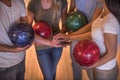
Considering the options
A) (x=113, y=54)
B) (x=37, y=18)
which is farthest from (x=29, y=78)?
(x=113, y=54)

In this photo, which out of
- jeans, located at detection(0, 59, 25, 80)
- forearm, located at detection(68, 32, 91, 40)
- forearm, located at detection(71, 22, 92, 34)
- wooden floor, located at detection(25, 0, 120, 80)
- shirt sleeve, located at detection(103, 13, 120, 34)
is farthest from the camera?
wooden floor, located at detection(25, 0, 120, 80)

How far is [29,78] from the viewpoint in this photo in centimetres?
284

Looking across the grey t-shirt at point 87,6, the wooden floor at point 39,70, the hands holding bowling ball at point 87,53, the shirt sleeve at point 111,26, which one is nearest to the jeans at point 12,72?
the hands holding bowling ball at point 87,53

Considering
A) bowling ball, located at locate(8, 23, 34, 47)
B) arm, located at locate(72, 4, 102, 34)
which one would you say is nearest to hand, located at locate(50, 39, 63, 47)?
arm, located at locate(72, 4, 102, 34)

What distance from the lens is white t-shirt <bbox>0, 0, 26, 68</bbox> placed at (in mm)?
1513

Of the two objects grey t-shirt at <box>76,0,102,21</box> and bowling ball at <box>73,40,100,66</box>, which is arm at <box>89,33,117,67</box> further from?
grey t-shirt at <box>76,0,102,21</box>

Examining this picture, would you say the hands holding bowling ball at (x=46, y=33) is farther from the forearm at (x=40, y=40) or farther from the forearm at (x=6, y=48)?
the forearm at (x=6, y=48)

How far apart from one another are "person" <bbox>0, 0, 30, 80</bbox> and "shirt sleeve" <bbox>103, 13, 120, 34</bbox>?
1.86 feet

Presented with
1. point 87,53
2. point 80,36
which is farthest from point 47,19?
point 87,53

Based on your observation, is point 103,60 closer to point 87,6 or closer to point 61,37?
point 61,37

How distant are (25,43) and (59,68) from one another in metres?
1.50

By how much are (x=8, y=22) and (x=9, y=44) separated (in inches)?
6.0

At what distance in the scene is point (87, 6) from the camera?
213 centimetres

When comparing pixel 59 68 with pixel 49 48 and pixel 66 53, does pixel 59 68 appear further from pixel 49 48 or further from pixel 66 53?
pixel 49 48
